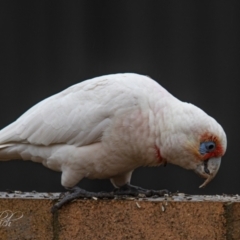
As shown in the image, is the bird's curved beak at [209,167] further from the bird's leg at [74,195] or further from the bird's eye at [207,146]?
the bird's leg at [74,195]

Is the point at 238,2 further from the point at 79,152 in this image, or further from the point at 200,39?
the point at 79,152

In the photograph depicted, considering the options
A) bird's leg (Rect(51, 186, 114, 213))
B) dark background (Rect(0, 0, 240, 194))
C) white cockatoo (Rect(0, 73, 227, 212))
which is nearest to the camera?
bird's leg (Rect(51, 186, 114, 213))

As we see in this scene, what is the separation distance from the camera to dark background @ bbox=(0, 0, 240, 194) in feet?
28.2

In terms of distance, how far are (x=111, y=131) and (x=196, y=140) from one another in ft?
1.74

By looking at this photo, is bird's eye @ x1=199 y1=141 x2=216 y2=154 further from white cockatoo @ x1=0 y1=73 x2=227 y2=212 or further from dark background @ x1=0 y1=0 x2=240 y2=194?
dark background @ x1=0 y1=0 x2=240 y2=194

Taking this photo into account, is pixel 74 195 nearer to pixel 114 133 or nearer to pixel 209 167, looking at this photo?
pixel 114 133

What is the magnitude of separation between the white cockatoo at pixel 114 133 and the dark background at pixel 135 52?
1740 millimetres

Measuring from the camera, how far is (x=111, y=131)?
21.6 ft

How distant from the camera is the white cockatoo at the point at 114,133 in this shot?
253 inches

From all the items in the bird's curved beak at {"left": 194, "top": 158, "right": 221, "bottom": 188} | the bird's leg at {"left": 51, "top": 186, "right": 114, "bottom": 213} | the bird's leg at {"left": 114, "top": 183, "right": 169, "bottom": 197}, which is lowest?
the bird's leg at {"left": 114, "top": 183, "right": 169, "bottom": 197}

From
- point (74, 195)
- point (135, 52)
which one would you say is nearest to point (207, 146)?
point (74, 195)

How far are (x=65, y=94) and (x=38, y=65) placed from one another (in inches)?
70.2

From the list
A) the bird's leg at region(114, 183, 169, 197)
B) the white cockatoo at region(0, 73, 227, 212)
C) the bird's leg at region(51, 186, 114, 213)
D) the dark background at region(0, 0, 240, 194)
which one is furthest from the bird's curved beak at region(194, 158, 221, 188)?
the dark background at region(0, 0, 240, 194)

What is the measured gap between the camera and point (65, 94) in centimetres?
691
